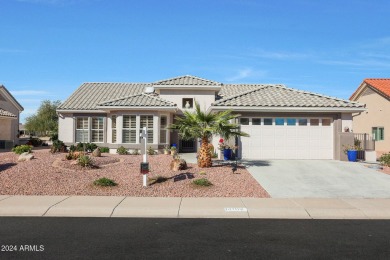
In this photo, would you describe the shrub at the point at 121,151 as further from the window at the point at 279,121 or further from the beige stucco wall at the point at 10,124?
the beige stucco wall at the point at 10,124

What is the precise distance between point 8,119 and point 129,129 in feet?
47.1

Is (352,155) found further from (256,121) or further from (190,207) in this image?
(190,207)

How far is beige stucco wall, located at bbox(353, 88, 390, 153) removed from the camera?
29609mm

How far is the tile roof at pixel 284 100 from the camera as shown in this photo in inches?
771

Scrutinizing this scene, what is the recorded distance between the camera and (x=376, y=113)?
3131cm

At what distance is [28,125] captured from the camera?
65875 mm

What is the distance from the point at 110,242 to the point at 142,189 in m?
5.15

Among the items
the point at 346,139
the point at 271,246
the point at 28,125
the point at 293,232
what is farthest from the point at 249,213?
the point at 28,125

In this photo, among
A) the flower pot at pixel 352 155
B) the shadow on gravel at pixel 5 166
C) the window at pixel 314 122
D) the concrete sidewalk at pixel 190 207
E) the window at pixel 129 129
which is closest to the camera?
the concrete sidewalk at pixel 190 207

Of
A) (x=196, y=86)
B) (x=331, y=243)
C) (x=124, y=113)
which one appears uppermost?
(x=196, y=86)

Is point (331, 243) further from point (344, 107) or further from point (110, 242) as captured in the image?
point (344, 107)

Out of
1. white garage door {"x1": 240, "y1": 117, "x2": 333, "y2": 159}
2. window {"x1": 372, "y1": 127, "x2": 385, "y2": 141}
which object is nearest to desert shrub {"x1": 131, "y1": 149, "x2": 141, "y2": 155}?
white garage door {"x1": 240, "y1": 117, "x2": 333, "y2": 159}

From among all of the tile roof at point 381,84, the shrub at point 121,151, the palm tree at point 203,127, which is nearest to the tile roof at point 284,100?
the palm tree at point 203,127

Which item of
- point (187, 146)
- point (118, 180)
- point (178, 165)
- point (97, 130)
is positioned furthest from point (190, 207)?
point (97, 130)
